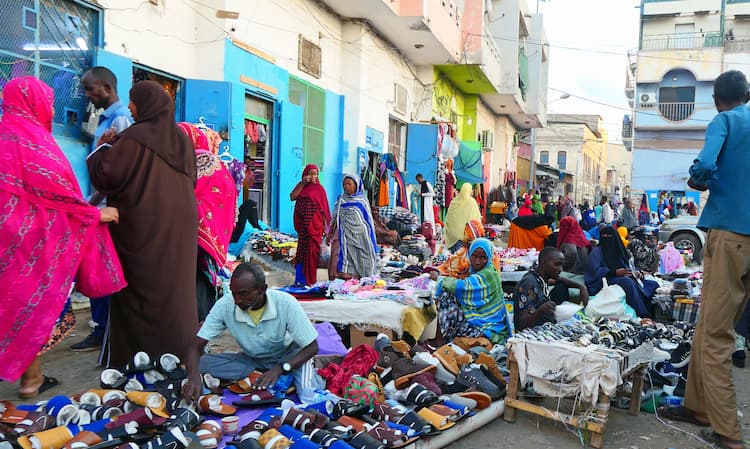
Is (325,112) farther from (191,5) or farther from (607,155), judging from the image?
(607,155)

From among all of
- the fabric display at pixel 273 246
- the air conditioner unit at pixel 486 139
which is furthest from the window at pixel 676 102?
the fabric display at pixel 273 246

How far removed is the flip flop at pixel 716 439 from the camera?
3.32 metres

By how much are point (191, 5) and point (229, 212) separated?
13.6 ft

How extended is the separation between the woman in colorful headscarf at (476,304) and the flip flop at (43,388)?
9.01ft

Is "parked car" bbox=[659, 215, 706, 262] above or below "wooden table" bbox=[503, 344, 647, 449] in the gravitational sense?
above

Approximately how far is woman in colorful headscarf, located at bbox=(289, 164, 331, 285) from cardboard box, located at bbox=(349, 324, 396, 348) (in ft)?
7.08

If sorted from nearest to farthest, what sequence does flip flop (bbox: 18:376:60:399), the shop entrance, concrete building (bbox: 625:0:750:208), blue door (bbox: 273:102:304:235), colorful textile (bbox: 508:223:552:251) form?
flip flop (bbox: 18:376:60:399), the shop entrance, colorful textile (bbox: 508:223:552:251), blue door (bbox: 273:102:304:235), concrete building (bbox: 625:0:750:208)

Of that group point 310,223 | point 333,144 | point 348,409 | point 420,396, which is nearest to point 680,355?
point 420,396

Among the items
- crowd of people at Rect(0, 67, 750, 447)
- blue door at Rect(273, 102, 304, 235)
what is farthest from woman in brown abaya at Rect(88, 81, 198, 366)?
blue door at Rect(273, 102, 304, 235)

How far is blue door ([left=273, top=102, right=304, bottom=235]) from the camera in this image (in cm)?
970

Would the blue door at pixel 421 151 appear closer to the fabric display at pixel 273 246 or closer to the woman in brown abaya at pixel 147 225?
the fabric display at pixel 273 246

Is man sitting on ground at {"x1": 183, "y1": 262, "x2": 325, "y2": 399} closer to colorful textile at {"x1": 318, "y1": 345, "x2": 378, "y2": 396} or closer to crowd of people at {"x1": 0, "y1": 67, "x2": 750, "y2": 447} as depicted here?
crowd of people at {"x1": 0, "y1": 67, "x2": 750, "y2": 447}

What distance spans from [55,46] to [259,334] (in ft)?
12.8

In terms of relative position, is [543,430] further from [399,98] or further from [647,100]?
[647,100]
